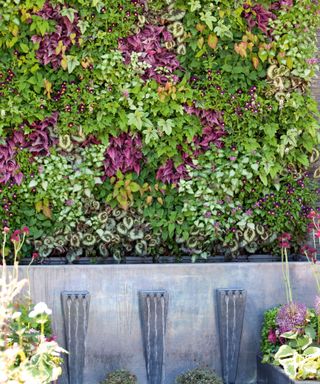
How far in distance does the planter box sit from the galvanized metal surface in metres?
0.11

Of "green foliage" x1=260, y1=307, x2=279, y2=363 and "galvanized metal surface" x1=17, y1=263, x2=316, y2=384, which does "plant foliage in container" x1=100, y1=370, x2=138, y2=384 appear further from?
"green foliage" x1=260, y1=307, x2=279, y2=363

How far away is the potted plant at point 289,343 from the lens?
373 centimetres

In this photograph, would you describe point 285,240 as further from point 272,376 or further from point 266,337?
point 272,376

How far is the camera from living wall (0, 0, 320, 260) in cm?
442

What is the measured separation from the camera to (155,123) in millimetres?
4492

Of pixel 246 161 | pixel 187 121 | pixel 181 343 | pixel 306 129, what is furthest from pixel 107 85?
pixel 181 343

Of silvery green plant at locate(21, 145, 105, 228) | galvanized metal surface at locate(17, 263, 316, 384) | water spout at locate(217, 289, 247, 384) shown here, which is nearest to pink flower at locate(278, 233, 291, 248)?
galvanized metal surface at locate(17, 263, 316, 384)

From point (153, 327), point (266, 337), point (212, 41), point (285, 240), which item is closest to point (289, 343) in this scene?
point (266, 337)

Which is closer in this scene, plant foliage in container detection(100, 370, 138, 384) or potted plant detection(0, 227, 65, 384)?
potted plant detection(0, 227, 65, 384)

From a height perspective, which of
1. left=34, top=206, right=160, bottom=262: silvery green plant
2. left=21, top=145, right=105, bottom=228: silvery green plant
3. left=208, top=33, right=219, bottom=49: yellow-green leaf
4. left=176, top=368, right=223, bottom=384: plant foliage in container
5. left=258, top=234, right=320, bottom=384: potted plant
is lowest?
left=176, top=368, right=223, bottom=384: plant foliage in container

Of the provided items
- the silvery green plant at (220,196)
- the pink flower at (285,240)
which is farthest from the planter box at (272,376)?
the silvery green plant at (220,196)

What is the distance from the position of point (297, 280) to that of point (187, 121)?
1233mm

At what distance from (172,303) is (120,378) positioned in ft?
1.86

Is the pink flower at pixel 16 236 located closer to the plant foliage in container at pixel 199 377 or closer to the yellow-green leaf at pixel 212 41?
the plant foliage in container at pixel 199 377
